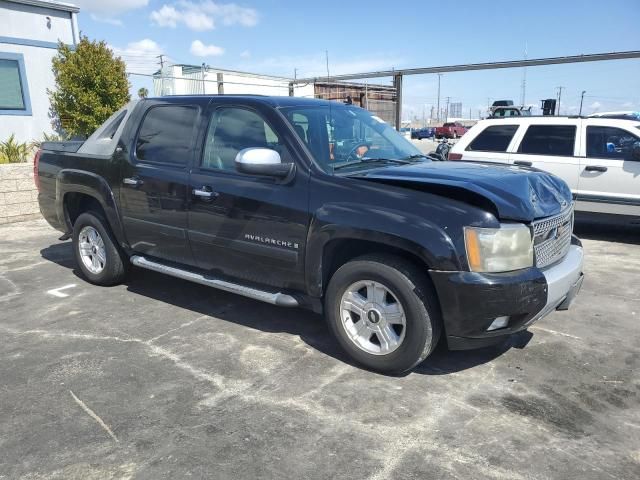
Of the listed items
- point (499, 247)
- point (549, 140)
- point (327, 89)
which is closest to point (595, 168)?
point (549, 140)

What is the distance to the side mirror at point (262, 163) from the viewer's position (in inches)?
146

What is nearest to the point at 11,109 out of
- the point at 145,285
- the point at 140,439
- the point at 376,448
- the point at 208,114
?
the point at 145,285

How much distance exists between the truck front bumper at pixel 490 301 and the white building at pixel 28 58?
1313 cm

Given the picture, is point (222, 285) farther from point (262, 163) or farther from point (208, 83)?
point (208, 83)

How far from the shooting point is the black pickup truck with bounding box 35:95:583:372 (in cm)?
326

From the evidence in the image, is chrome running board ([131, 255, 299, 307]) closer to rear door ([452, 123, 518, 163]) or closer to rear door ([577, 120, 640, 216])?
rear door ([452, 123, 518, 163])

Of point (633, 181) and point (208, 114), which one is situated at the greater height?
point (208, 114)

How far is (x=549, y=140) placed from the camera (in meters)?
7.98

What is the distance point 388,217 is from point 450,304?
670 mm

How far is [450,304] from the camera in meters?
3.26

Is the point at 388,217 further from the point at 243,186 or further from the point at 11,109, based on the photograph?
the point at 11,109

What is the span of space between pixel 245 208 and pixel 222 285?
71cm

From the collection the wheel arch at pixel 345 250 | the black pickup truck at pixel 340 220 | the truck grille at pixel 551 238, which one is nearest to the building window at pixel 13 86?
the black pickup truck at pixel 340 220

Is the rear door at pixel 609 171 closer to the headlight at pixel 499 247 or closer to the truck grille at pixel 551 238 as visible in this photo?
the truck grille at pixel 551 238
